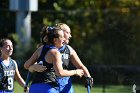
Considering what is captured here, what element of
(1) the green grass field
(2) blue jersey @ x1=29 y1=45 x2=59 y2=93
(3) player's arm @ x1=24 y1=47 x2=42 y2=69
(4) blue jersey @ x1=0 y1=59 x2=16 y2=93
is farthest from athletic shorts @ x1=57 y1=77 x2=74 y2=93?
(1) the green grass field

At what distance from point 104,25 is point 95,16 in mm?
944

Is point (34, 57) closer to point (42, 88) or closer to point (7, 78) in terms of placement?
point (42, 88)

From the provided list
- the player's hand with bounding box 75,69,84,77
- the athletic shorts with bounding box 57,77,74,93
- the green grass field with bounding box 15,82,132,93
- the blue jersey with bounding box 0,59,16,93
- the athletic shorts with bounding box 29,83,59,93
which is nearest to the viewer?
the athletic shorts with bounding box 29,83,59,93

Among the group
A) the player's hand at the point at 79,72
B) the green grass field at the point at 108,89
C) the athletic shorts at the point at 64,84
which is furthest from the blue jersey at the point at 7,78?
the green grass field at the point at 108,89

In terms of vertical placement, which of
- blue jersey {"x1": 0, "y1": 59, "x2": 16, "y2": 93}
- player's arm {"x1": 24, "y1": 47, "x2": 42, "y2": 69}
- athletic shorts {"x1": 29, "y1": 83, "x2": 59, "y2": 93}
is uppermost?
player's arm {"x1": 24, "y1": 47, "x2": 42, "y2": 69}

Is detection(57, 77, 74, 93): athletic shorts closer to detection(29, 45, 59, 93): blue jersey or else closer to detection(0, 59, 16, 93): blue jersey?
detection(29, 45, 59, 93): blue jersey

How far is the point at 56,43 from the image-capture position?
809 cm

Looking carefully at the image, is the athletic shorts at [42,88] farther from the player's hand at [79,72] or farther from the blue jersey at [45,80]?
the player's hand at [79,72]

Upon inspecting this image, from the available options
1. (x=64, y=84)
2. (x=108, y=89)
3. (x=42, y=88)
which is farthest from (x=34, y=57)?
(x=108, y=89)

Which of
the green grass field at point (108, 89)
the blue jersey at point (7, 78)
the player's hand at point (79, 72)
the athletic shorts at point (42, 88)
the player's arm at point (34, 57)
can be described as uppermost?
the player's arm at point (34, 57)

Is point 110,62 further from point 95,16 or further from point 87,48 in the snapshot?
point 95,16

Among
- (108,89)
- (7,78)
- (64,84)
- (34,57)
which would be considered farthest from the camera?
(108,89)

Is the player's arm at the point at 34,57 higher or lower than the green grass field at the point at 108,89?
higher

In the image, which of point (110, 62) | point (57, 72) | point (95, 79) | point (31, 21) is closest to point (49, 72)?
point (57, 72)
